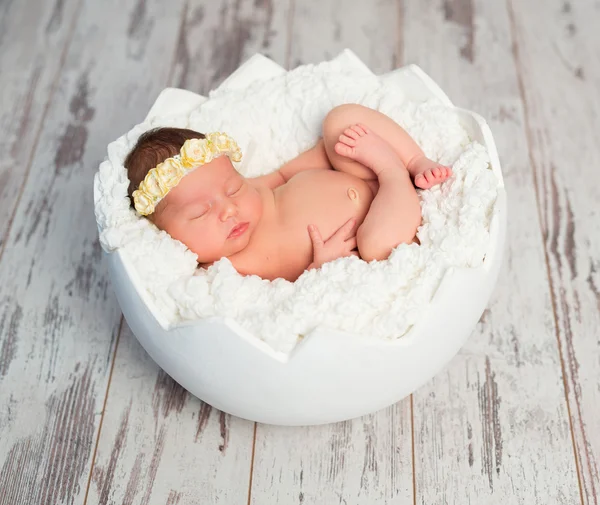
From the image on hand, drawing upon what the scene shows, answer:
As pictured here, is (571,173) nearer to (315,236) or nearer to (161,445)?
(315,236)

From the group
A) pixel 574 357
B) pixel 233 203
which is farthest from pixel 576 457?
pixel 233 203

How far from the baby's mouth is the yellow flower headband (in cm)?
12

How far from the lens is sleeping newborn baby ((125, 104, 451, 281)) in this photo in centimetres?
120

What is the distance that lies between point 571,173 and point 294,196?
695 mm

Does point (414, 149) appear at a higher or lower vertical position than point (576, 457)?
higher

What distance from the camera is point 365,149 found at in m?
Result: 1.30

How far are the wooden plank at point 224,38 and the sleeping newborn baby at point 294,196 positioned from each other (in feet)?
1.86

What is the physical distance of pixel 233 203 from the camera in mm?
1241

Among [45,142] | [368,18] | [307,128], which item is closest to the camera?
[307,128]

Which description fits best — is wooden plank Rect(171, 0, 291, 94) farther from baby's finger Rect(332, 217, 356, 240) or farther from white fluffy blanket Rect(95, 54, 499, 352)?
baby's finger Rect(332, 217, 356, 240)

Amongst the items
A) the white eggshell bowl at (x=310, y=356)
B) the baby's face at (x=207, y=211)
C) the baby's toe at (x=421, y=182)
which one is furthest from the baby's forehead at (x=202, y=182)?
the baby's toe at (x=421, y=182)

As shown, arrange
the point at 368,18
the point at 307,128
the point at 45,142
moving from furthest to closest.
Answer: the point at 368,18 → the point at 45,142 → the point at 307,128

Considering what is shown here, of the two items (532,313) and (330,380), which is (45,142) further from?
(532,313)

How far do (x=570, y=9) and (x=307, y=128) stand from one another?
0.97 meters
